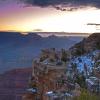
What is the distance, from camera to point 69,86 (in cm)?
1844

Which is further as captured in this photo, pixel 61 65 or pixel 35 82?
pixel 35 82

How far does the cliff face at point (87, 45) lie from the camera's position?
28697 mm

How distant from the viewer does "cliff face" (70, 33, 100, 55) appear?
94.1ft

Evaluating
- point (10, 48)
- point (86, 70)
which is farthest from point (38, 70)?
point (10, 48)

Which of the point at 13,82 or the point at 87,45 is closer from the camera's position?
the point at 87,45

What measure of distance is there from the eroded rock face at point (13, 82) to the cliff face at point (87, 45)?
546 cm

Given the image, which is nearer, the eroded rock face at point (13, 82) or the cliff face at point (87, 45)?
the cliff face at point (87, 45)

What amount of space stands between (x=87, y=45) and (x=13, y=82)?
350 inches

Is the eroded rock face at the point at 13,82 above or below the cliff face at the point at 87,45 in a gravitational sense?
below

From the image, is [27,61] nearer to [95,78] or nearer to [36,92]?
[36,92]

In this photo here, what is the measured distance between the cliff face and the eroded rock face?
5.46 m

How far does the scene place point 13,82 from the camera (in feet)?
124

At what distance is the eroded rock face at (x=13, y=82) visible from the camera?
35.2 metres

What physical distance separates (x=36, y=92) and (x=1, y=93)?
982 centimetres
